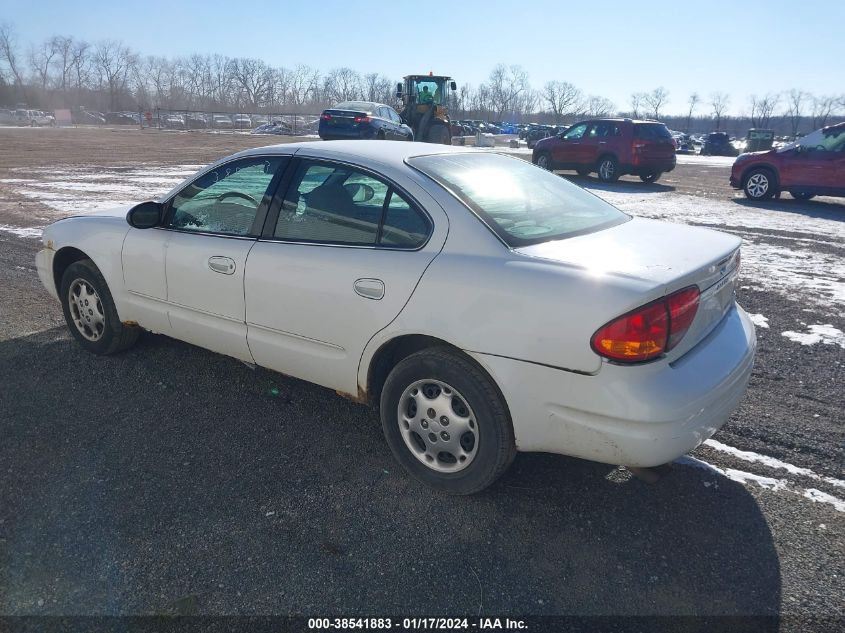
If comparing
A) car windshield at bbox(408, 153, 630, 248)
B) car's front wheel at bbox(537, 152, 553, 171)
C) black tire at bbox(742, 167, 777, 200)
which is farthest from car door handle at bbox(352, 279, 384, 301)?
car's front wheel at bbox(537, 152, 553, 171)

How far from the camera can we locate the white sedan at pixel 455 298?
8.07 feet

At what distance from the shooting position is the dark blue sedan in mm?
21500

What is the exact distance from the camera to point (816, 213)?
11875mm

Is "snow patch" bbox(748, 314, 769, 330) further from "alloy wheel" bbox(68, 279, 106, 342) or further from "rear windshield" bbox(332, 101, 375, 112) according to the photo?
"rear windshield" bbox(332, 101, 375, 112)

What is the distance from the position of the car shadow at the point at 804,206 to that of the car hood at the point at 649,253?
9.90 meters

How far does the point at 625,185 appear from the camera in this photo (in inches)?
669

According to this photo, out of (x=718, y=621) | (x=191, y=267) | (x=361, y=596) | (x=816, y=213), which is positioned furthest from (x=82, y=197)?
(x=816, y=213)

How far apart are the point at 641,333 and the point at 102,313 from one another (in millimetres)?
3673

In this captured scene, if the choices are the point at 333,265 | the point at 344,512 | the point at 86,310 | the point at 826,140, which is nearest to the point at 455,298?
the point at 333,265

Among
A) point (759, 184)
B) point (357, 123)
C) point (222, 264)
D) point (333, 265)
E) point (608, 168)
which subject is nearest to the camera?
point (333, 265)

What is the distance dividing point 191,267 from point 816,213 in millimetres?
12162

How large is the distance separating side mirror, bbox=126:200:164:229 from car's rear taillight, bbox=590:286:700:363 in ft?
9.37

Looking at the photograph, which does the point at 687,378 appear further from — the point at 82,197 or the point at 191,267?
the point at 82,197

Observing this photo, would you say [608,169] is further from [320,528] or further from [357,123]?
[320,528]
